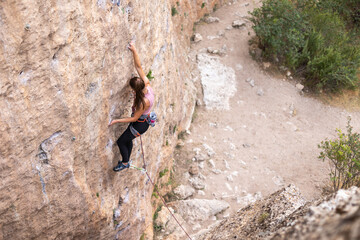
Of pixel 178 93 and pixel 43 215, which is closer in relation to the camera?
pixel 43 215

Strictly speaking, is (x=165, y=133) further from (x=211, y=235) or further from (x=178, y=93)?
(x=211, y=235)

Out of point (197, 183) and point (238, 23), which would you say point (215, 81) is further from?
point (197, 183)

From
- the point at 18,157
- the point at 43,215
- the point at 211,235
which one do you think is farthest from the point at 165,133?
the point at 18,157

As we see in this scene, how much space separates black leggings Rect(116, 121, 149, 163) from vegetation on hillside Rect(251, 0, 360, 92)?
27.6ft

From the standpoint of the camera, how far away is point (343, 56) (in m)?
11.9

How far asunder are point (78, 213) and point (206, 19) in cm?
1084

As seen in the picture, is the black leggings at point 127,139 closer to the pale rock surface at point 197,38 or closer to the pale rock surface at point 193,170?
the pale rock surface at point 193,170

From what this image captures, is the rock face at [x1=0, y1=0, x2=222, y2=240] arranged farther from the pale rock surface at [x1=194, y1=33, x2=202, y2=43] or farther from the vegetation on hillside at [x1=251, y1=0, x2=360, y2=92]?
the vegetation on hillside at [x1=251, y1=0, x2=360, y2=92]

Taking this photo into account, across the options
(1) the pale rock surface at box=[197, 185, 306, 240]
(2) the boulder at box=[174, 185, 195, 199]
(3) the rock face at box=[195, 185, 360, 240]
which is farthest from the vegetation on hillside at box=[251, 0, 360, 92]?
(3) the rock face at box=[195, 185, 360, 240]

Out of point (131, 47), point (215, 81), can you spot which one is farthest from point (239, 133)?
point (131, 47)

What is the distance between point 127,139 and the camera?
4766 millimetres

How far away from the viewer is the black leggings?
4.67m

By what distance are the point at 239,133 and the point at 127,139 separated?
6004 millimetres

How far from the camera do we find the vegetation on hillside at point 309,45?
1166cm
